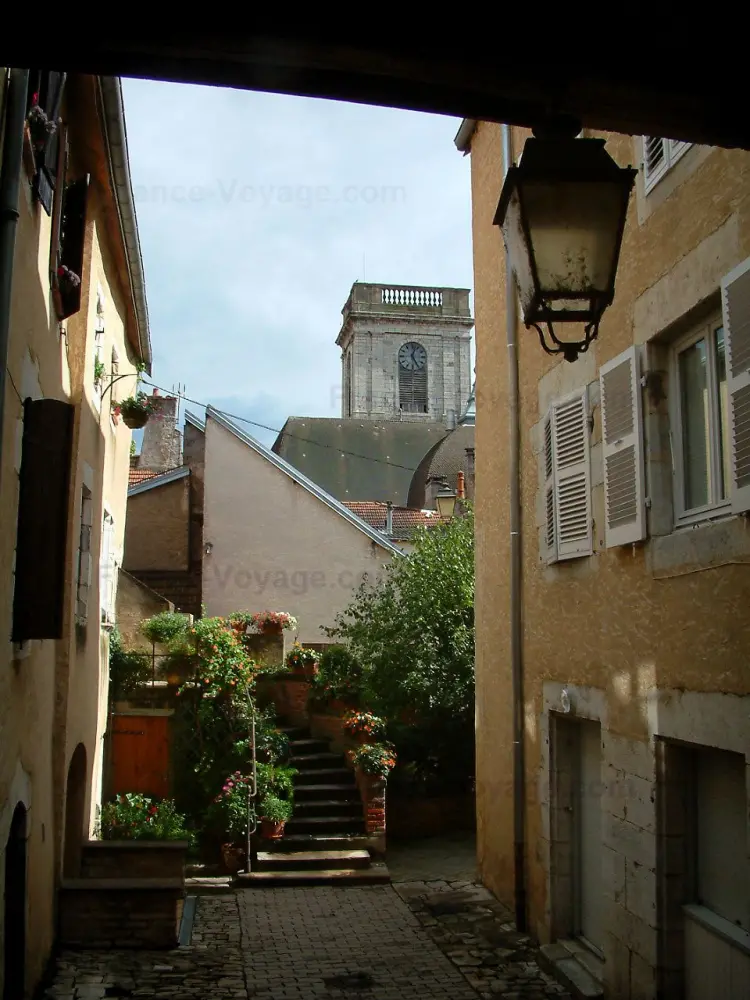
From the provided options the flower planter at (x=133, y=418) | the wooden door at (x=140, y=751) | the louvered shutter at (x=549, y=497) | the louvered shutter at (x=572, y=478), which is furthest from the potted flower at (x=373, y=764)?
the louvered shutter at (x=572, y=478)

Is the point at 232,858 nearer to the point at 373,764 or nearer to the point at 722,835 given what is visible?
the point at 373,764

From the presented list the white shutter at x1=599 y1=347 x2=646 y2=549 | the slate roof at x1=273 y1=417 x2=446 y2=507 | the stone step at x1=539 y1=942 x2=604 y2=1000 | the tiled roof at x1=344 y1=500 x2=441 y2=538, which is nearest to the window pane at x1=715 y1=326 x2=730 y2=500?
the white shutter at x1=599 y1=347 x2=646 y2=549

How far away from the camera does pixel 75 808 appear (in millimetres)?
8867

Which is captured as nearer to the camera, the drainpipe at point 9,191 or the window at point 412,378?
the drainpipe at point 9,191

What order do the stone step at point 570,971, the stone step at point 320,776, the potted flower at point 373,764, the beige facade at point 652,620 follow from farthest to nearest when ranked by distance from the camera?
1. the stone step at point 320,776
2. the potted flower at point 373,764
3. the stone step at point 570,971
4. the beige facade at point 652,620

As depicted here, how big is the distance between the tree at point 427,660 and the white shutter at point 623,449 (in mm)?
7026

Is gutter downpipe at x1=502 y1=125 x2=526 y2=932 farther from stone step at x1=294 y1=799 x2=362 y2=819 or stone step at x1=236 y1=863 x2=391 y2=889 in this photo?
stone step at x1=294 y1=799 x2=362 y2=819

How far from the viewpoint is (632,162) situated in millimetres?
6461

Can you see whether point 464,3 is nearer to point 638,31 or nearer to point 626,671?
point 638,31

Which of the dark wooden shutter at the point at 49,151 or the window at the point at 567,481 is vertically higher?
the dark wooden shutter at the point at 49,151

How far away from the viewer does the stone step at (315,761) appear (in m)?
12.9

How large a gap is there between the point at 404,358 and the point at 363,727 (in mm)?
41736

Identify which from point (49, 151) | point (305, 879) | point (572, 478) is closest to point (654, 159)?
point (572, 478)

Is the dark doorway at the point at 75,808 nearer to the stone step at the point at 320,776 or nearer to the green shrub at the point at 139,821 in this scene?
the green shrub at the point at 139,821
